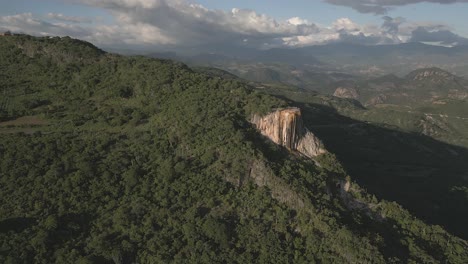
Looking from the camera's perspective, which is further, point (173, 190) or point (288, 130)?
point (288, 130)

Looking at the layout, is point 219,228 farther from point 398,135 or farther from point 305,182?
point 398,135

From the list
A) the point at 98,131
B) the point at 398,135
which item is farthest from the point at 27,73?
the point at 398,135

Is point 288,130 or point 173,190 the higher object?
point 288,130

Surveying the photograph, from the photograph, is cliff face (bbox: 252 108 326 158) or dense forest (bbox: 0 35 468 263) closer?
dense forest (bbox: 0 35 468 263)

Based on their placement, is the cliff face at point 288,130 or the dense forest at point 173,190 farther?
the cliff face at point 288,130
